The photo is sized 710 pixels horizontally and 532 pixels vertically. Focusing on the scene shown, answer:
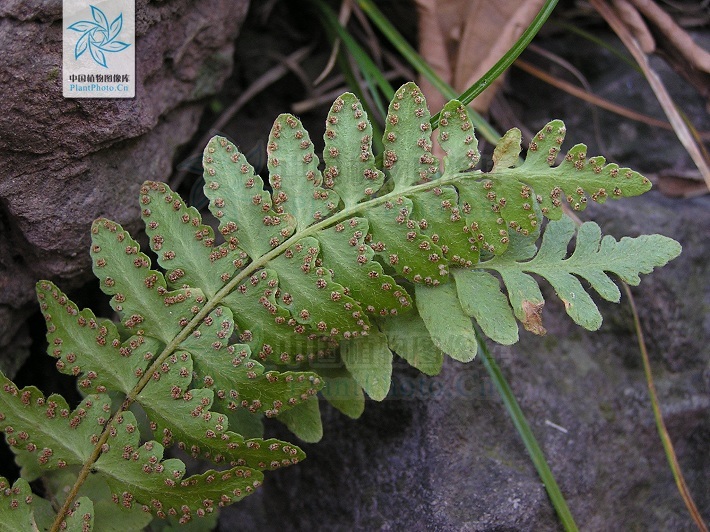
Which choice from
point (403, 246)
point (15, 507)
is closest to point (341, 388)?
point (403, 246)

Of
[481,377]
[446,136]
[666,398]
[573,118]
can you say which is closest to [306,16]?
[573,118]

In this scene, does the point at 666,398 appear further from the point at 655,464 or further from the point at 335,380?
the point at 335,380

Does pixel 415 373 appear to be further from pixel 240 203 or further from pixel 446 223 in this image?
pixel 240 203

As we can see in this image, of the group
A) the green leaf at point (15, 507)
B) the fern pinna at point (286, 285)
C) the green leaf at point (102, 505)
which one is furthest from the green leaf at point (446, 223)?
the green leaf at point (15, 507)

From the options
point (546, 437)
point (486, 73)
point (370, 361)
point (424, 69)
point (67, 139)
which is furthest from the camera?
point (424, 69)

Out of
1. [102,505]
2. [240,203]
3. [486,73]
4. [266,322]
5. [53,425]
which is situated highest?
[486,73]

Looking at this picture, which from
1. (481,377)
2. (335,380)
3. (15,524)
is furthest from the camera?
(481,377)

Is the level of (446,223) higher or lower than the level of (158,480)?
higher
